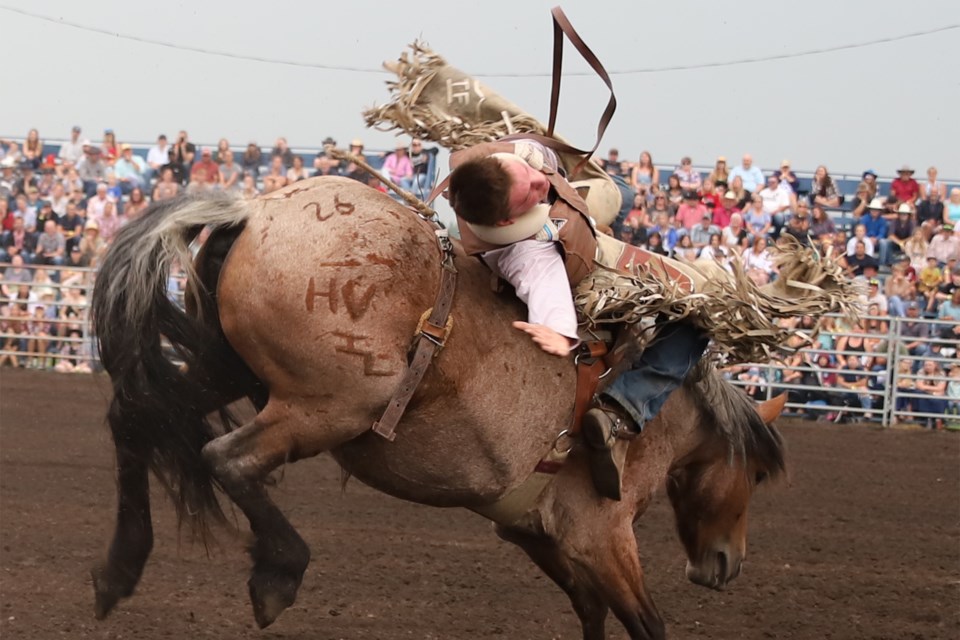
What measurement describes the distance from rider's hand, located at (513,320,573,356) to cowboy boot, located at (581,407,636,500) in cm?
50

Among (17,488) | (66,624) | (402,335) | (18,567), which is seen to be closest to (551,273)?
(402,335)

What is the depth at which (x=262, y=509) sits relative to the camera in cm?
346

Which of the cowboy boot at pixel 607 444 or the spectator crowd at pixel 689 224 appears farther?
the spectator crowd at pixel 689 224

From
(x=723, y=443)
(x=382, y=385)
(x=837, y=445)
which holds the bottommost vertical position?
(x=837, y=445)

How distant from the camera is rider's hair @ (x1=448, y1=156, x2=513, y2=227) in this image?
331 cm

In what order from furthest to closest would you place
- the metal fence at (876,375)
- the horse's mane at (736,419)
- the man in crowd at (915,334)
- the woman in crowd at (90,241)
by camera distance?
the woman in crowd at (90,241), the man in crowd at (915,334), the metal fence at (876,375), the horse's mane at (736,419)

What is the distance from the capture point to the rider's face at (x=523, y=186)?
335 centimetres

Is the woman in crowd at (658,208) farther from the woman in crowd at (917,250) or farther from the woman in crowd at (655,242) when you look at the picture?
the woman in crowd at (917,250)

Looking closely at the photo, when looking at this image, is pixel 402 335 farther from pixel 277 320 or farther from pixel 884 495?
pixel 884 495

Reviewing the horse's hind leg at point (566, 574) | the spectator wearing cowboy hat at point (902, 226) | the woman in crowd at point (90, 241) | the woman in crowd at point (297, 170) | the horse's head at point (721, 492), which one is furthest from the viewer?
the woman in crowd at point (297, 170)

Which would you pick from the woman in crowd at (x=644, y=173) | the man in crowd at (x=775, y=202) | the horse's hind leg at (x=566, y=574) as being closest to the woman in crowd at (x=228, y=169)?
the woman in crowd at (x=644, y=173)

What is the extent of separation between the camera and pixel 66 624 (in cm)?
430

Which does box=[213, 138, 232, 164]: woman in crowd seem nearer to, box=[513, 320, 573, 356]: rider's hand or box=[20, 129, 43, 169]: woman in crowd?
box=[20, 129, 43, 169]: woman in crowd

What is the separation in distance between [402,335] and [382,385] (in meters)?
0.15
